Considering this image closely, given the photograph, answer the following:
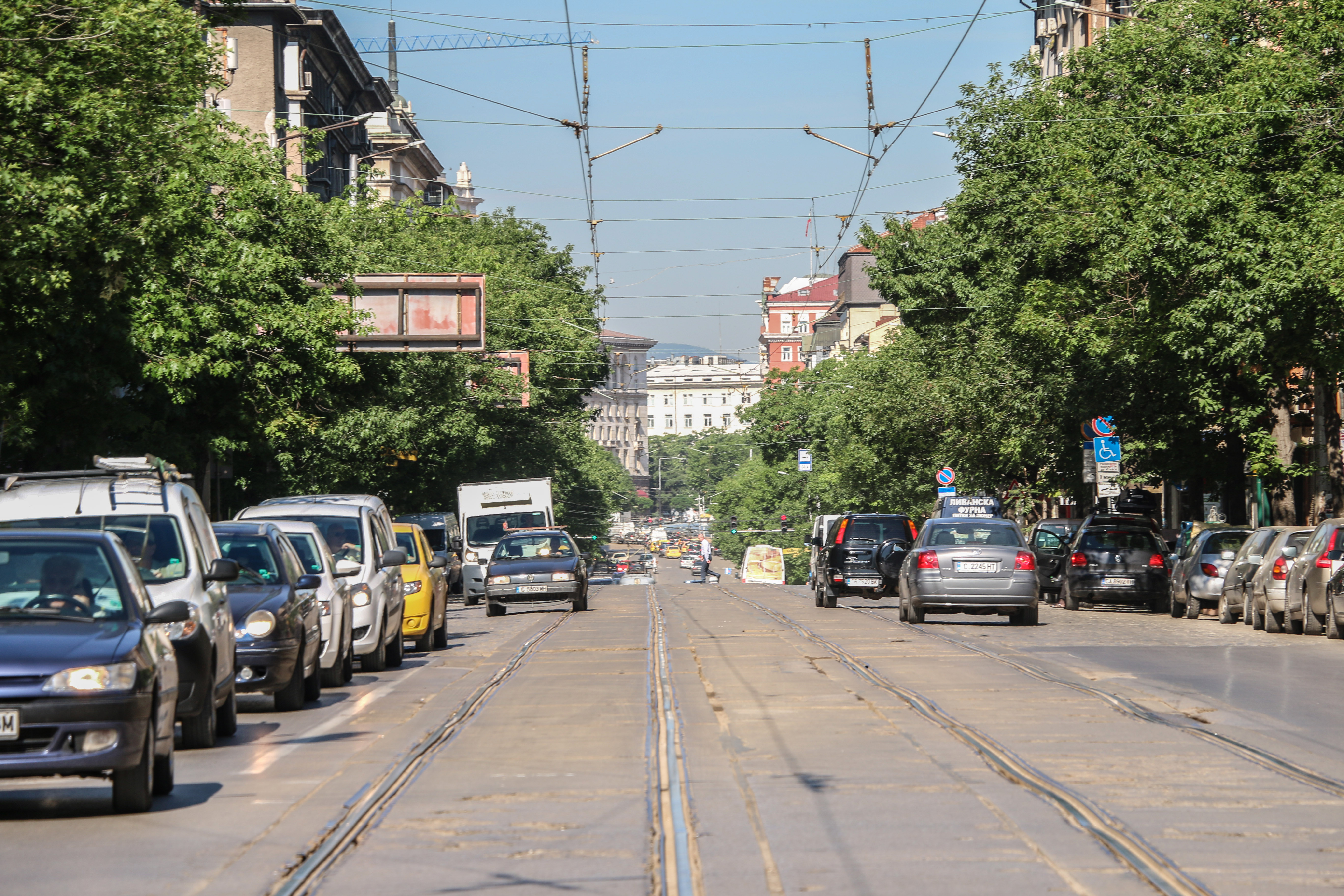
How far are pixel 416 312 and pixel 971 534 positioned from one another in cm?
1791

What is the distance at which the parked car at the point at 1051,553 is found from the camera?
36125 millimetres

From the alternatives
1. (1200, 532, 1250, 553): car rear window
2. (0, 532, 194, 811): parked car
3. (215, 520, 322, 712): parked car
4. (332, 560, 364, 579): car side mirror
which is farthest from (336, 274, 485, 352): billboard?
(0, 532, 194, 811): parked car

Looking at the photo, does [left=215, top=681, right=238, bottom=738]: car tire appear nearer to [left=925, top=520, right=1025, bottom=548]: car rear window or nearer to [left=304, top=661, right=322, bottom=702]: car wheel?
[left=304, top=661, right=322, bottom=702]: car wheel

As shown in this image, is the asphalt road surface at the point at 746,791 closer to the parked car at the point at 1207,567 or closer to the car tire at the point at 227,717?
the car tire at the point at 227,717

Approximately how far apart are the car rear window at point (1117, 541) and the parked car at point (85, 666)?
81.7 ft

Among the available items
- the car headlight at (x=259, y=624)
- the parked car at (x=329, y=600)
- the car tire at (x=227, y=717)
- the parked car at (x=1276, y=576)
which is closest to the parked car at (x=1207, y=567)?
the parked car at (x=1276, y=576)

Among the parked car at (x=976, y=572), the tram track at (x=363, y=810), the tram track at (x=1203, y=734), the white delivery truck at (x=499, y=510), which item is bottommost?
the tram track at (x=1203, y=734)

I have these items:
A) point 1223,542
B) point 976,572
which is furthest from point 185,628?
point 1223,542

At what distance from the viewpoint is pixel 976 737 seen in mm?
11781

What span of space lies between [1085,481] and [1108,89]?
8443mm

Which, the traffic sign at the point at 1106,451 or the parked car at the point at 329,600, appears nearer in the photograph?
the parked car at the point at 329,600

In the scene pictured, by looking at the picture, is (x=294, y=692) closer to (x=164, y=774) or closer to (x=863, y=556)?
(x=164, y=774)

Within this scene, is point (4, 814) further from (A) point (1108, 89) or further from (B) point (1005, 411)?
(B) point (1005, 411)

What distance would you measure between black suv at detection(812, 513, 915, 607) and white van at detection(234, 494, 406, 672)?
605 inches
